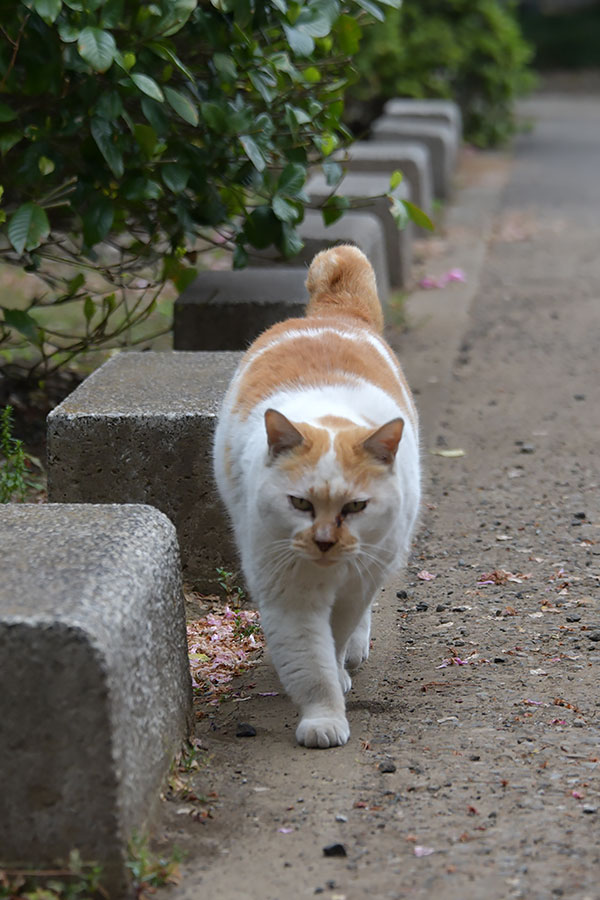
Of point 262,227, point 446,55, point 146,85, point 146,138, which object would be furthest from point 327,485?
point 446,55

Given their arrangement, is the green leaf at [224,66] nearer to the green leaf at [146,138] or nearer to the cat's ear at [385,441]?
the green leaf at [146,138]


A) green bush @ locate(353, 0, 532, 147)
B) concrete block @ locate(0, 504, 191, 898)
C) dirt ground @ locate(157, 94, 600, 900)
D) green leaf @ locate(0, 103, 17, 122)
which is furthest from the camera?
green bush @ locate(353, 0, 532, 147)

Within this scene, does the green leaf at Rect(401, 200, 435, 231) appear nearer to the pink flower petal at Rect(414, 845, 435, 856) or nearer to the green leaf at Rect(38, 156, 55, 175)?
the green leaf at Rect(38, 156, 55, 175)

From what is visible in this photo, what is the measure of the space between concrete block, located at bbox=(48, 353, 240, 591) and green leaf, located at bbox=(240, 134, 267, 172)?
0.88m

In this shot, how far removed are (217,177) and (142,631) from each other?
2625mm

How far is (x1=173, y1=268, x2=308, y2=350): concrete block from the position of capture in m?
5.18

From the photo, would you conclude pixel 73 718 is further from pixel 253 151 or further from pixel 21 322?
pixel 253 151

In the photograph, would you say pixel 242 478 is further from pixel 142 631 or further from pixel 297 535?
pixel 142 631

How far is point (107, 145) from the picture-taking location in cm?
424

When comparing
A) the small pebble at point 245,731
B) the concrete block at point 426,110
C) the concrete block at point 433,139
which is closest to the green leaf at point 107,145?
the small pebble at point 245,731

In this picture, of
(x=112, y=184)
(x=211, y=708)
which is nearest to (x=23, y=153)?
(x=112, y=184)

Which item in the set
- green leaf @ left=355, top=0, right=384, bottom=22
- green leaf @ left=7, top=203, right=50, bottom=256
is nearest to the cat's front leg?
green leaf @ left=7, top=203, right=50, bottom=256

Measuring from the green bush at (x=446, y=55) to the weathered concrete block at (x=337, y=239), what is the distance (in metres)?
5.43

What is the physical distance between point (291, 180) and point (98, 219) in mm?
736
